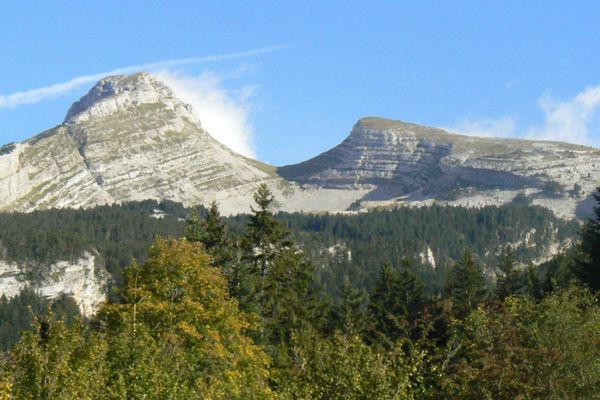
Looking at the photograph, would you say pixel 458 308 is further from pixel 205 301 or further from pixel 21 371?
pixel 21 371

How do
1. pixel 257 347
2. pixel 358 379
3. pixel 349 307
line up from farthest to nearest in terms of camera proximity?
1. pixel 349 307
2. pixel 257 347
3. pixel 358 379

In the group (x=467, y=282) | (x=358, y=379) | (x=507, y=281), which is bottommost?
(x=507, y=281)

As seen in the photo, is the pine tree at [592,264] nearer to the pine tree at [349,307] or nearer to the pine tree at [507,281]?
the pine tree at [507,281]

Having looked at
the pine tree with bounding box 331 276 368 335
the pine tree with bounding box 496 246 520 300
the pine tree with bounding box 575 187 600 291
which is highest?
the pine tree with bounding box 575 187 600 291

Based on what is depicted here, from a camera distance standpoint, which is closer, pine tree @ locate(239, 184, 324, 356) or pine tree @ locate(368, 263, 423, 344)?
pine tree @ locate(239, 184, 324, 356)

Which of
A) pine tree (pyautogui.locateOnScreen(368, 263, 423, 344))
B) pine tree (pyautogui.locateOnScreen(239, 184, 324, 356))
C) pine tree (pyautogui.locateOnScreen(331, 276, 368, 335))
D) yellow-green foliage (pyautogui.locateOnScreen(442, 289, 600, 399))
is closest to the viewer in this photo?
yellow-green foliage (pyautogui.locateOnScreen(442, 289, 600, 399))

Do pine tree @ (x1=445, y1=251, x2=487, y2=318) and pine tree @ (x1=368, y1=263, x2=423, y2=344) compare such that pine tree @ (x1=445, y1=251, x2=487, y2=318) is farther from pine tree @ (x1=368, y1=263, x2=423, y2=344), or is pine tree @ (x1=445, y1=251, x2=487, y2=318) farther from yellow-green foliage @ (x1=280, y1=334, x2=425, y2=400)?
yellow-green foliage @ (x1=280, y1=334, x2=425, y2=400)

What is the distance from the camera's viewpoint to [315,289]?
89250 mm

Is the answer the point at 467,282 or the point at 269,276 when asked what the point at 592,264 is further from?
the point at 269,276

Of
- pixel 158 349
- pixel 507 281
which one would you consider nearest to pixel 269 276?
pixel 158 349

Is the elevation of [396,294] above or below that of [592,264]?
below

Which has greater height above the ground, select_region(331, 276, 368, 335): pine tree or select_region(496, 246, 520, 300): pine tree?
select_region(496, 246, 520, 300): pine tree


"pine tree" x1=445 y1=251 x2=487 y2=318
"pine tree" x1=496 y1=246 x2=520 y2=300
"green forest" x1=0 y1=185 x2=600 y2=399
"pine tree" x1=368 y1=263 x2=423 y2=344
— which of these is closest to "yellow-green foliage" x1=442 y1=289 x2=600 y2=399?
"green forest" x1=0 y1=185 x2=600 y2=399

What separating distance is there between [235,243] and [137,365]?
118 ft
